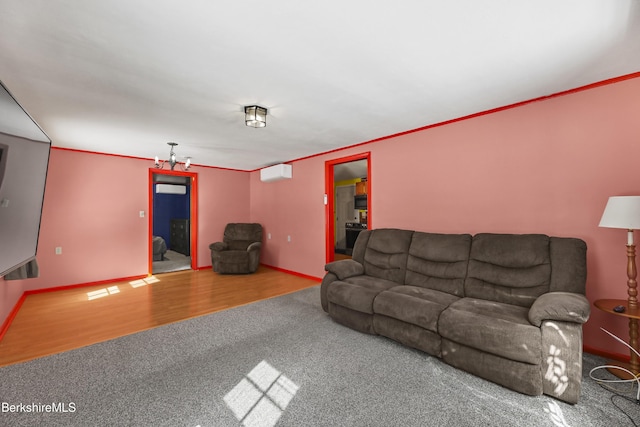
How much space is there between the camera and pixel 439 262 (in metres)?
2.93

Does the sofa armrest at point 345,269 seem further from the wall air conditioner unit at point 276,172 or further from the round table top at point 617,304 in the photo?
the wall air conditioner unit at point 276,172

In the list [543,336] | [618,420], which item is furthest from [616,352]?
[543,336]

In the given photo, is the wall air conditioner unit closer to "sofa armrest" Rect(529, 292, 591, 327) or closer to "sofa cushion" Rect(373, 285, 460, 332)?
"sofa cushion" Rect(373, 285, 460, 332)

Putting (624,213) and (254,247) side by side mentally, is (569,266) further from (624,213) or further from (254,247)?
(254,247)

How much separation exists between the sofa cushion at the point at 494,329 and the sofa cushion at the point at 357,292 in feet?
2.32

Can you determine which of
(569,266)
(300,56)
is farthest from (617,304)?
(300,56)

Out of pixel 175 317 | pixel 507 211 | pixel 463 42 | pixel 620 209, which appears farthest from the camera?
pixel 175 317

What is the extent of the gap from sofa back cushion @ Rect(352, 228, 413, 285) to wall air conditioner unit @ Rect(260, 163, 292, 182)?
8.56 feet

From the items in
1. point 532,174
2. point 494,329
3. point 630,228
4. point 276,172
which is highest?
point 276,172

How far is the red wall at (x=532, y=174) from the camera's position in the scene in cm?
232

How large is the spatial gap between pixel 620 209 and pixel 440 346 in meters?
1.66

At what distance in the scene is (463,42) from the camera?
5.95ft

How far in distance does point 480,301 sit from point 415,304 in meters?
0.60

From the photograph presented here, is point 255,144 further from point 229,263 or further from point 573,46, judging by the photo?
point 573,46
